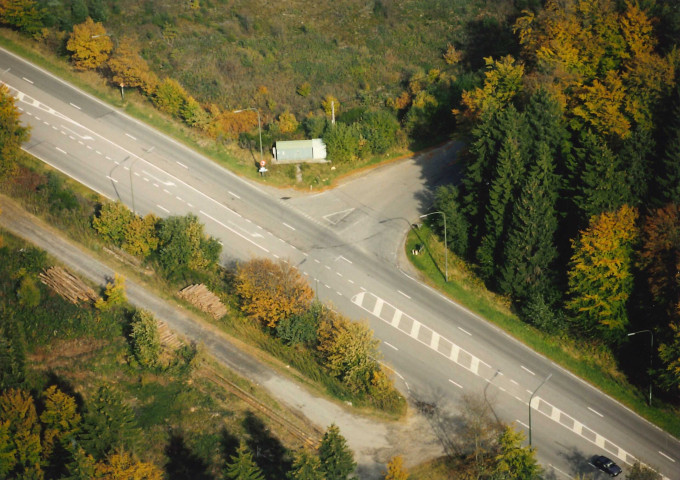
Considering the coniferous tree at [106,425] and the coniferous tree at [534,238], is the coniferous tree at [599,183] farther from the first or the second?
the coniferous tree at [106,425]

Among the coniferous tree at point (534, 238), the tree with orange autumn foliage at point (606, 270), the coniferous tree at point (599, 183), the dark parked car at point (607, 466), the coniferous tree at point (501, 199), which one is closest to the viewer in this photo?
the dark parked car at point (607, 466)

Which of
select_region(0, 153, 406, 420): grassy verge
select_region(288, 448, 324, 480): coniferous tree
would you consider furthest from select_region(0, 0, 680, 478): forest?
select_region(288, 448, 324, 480): coniferous tree

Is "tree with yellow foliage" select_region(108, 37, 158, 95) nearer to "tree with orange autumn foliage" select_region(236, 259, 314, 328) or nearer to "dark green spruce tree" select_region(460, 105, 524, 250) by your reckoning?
"tree with orange autumn foliage" select_region(236, 259, 314, 328)

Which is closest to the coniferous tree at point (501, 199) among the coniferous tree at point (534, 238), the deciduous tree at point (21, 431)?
the coniferous tree at point (534, 238)

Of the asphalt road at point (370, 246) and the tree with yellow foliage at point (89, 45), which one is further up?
the tree with yellow foliage at point (89, 45)

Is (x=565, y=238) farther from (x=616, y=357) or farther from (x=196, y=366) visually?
(x=196, y=366)

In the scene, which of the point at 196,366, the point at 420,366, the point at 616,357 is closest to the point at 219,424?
the point at 196,366
